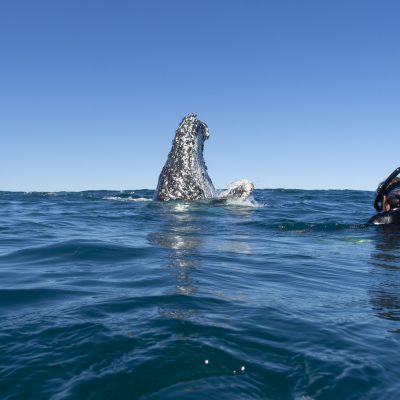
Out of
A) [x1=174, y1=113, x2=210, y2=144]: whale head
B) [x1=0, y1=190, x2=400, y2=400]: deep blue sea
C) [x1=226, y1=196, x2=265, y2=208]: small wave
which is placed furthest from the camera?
[x1=174, y1=113, x2=210, y2=144]: whale head

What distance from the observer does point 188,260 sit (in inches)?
304

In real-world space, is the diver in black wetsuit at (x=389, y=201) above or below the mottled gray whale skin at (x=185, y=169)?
below

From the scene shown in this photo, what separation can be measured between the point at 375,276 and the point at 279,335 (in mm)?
3545

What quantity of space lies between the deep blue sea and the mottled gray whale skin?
7.51m

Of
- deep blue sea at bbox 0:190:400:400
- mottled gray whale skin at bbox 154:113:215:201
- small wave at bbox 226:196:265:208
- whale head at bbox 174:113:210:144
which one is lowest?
deep blue sea at bbox 0:190:400:400

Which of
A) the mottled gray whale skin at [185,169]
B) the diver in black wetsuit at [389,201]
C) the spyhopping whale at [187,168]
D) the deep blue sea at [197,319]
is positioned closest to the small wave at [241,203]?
the spyhopping whale at [187,168]

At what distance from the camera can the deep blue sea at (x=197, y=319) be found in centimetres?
325

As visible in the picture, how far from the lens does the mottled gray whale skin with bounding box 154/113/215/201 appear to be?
1761cm

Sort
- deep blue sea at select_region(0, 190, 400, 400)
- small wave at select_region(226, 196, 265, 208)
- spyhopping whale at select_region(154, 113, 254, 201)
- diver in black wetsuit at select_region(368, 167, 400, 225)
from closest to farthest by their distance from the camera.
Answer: deep blue sea at select_region(0, 190, 400, 400), diver in black wetsuit at select_region(368, 167, 400, 225), spyhopping whale at select_region(154, 113, 254, 201), small wave at select_region(226, 196, 265, 208)

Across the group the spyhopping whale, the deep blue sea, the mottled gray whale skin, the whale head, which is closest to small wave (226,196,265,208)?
the spyhopping whale

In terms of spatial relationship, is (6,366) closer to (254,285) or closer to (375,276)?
(254,285)

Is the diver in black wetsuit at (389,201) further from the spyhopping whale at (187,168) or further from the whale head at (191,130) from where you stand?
the whale head at (191,130)

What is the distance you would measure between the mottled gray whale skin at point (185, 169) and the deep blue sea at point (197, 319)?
7.51 metres

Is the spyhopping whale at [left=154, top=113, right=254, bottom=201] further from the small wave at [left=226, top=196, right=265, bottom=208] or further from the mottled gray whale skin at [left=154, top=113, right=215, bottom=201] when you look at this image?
the small wave at [left=226, top=196, right=265, bottom=208]
